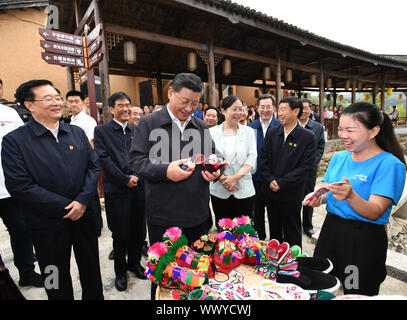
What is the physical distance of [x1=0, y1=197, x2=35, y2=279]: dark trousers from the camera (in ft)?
8.32

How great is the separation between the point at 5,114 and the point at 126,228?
6.22 feet

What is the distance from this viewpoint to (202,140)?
194 cm

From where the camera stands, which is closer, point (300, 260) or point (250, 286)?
point (250, 286)

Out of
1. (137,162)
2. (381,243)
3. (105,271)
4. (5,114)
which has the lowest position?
(105,271)

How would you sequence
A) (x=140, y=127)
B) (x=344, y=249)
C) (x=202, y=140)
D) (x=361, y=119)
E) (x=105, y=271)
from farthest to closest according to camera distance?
(x=105, y=271) < (x=202, y=140) < (x=140, y=127) < (x=344, y=249) < (x=361, y=119)

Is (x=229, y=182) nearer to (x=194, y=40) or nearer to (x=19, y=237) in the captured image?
(x=19, y=237)

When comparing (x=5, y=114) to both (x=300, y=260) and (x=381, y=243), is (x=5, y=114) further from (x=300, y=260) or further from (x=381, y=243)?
(x=381, y=243)

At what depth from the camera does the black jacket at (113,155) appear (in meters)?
2.46

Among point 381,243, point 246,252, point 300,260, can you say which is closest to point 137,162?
point 246,252

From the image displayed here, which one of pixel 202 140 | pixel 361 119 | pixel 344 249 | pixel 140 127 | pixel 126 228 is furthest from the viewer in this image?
pixel 126 228

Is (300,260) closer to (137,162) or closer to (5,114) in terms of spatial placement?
(137,162)

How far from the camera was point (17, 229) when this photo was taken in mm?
2590

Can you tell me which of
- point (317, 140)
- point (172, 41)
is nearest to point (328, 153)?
point (317, 140)

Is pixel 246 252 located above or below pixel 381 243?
below
